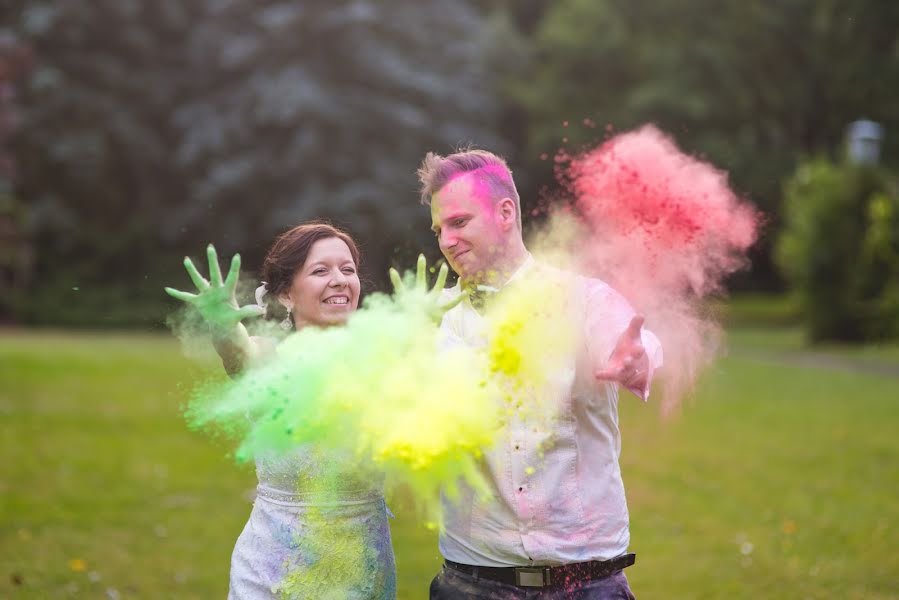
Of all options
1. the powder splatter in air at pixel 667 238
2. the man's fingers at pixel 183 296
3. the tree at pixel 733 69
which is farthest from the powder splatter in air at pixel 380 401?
the tree at pixel 733 69

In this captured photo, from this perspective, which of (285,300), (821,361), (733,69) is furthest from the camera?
(733,69)

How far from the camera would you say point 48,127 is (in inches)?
1224

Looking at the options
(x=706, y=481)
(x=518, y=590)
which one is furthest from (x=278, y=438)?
(x=706, y=481)

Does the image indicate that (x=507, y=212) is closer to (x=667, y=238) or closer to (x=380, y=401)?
(x=667, y=238)

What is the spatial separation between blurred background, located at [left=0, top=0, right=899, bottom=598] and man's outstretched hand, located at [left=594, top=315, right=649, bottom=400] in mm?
664

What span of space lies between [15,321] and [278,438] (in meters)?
Answer: 30.9

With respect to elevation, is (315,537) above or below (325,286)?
below

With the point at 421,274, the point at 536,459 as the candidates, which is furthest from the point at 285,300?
the point at 536,459

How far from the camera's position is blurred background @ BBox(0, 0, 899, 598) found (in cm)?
724

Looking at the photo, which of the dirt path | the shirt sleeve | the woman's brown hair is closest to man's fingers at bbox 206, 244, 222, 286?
the woman's brown hair

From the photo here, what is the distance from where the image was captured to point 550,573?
2.94m

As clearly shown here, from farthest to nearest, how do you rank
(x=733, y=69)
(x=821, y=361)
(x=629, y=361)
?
(x=733, y=69), (x=821, y=361), (x=629, y=361)

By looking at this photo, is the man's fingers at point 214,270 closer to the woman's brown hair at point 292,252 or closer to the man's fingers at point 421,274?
the woman's brown hair at point 292,252

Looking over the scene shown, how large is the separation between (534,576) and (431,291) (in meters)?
0.93
